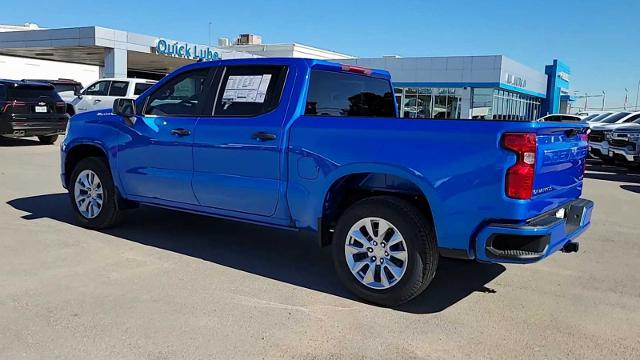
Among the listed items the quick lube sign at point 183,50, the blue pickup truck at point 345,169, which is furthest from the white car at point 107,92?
the quick lube sign at point 183,50

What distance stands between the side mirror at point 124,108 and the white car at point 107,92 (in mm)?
11050

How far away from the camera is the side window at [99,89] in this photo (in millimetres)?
17531

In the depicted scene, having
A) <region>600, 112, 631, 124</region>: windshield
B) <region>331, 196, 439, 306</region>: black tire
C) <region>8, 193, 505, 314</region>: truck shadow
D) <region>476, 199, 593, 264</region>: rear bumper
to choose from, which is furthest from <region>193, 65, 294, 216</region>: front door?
<region>600, 112, 631, 124</region>: windshield

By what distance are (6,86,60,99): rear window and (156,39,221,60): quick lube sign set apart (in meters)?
14.0

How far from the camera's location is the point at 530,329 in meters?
4.00

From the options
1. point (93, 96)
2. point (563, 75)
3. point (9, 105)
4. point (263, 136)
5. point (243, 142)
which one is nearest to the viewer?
point (263, 136)

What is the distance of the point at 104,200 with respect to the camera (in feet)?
20.6

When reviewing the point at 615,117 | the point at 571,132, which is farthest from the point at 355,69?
the point at 615,117

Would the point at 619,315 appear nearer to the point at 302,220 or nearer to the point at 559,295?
the point at 559,295

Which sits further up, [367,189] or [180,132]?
[180,132]

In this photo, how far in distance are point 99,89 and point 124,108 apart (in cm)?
1318

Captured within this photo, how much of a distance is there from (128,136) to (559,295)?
4.53 m

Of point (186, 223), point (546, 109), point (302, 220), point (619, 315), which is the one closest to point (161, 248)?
point (186, 223)

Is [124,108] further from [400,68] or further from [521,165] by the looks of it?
[400,68]
